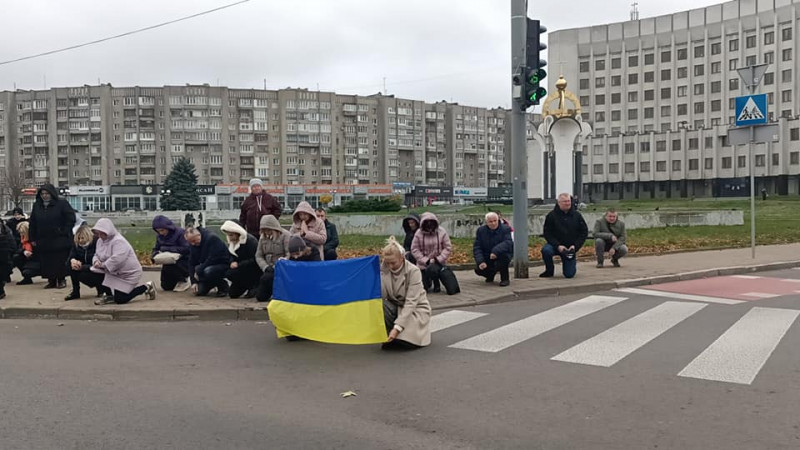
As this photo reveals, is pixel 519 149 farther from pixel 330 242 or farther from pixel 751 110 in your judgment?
pixel 751 110

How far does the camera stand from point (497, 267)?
12.4 meters

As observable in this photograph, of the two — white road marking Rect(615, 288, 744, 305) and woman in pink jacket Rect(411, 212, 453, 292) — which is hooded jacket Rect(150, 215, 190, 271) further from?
white road marking Rect(615, 288, 744, 305)

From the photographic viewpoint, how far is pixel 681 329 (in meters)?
8.38

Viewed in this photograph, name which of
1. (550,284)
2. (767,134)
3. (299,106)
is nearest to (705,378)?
(550,284)

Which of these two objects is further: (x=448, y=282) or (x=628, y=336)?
(x=448, y=282)

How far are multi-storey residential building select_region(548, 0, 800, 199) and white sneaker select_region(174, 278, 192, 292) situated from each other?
85.6 metres

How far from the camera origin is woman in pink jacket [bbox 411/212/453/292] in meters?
11.5

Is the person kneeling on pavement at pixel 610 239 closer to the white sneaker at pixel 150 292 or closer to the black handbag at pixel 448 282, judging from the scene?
the black handbag at pixel 448 282

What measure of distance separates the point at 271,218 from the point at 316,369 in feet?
14.1

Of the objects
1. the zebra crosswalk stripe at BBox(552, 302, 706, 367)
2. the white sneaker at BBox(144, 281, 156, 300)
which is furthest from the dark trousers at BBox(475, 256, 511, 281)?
the white sneaker at BBox(144, 281, 156, 300)

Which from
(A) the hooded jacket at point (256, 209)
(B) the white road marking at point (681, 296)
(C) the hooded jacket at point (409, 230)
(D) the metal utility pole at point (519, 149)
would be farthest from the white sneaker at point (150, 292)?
(B) the white road marking at point (681, 296)

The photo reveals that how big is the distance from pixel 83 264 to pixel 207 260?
6.68ft

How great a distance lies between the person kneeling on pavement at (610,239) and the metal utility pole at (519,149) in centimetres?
263

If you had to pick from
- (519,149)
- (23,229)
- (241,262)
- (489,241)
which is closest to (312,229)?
(241,262)
